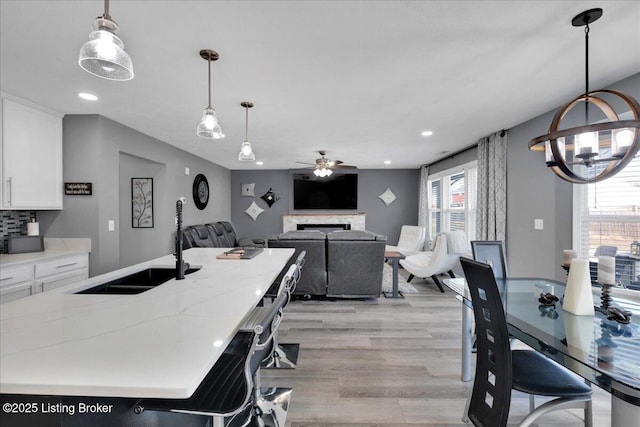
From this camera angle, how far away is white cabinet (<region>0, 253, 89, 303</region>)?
8.23 ft

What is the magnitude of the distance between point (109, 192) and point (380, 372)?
357 cm

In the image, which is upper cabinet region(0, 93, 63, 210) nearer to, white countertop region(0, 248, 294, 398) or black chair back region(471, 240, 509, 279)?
white countertop region(0, 248, 294, 398)

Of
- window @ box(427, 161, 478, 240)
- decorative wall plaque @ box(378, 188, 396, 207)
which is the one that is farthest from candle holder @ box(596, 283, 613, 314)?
decorative wall plaque @ box(378, 188, 396, 207)

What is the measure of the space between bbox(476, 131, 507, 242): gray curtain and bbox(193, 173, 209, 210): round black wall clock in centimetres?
505

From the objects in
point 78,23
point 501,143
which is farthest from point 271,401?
point 501,143

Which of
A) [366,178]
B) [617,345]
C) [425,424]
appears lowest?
[425,424]

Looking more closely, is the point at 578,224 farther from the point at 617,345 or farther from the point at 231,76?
the point at 231,76

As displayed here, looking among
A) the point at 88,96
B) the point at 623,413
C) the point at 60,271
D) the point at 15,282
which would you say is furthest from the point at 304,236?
the point at 623,413

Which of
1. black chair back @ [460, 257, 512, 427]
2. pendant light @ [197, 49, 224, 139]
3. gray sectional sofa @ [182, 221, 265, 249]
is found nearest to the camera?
black chair back @ [460, 257, 512, 427]

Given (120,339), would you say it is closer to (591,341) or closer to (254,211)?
(591,341)

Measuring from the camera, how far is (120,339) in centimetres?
92

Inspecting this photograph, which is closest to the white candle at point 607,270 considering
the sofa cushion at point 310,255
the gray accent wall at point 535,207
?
the gray accent wall at point 535,207

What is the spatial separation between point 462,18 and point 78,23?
Result: 2.23 m

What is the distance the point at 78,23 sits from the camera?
1730mm
